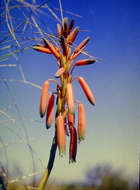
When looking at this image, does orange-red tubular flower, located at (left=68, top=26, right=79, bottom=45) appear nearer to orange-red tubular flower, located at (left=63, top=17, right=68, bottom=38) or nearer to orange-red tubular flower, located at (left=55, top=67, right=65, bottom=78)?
orange-red tubular flower, located at (left=63, top=17, right=68, bottom=38)

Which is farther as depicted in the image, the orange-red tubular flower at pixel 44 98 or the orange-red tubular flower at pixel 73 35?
the orange-red tubular flower at pixel 73 35

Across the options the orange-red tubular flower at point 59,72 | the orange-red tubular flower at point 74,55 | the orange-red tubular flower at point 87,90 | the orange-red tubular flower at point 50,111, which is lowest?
the orange-red tubular flower at point 50,111

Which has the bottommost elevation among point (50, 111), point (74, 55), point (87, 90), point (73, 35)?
point (50, 111)

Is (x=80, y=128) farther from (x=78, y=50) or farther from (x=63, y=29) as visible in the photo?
(x=63, y=29)

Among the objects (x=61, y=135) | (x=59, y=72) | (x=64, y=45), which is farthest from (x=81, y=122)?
(x=64, y=45)

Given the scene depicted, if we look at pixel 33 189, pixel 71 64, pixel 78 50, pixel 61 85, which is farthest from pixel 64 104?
pixel 33 189

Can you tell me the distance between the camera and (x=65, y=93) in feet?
4.38

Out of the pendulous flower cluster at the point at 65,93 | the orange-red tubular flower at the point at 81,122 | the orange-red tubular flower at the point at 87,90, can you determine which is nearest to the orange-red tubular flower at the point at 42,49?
the pendulous flower cluster at the point at 65,93

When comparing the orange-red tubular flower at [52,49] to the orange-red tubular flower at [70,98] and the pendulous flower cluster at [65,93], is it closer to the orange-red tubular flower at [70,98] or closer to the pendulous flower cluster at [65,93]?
the pendulous flower cluster at [65,93]

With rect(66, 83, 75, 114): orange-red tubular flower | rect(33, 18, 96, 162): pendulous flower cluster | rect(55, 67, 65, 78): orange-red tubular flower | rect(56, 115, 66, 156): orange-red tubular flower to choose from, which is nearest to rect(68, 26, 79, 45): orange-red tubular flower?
rect(33, 18, 96, 162): pendulous flower cluster

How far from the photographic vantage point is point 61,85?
4.47 feet

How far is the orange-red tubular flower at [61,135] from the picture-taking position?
125 cm

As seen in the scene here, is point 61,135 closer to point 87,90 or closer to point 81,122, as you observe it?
point 81,122

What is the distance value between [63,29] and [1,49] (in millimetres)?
497
